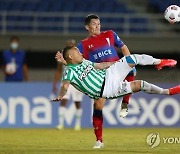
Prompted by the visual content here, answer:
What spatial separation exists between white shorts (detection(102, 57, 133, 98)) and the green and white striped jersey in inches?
4.2

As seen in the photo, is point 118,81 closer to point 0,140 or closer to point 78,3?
point 0,140

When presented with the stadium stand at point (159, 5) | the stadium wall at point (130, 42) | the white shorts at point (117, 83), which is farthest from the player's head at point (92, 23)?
→ the stadium stand at point (159, 5)

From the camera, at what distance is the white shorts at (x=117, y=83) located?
1185 cm

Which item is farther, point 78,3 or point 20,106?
point 78,3

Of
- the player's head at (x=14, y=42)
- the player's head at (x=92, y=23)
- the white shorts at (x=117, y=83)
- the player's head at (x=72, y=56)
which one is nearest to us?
the white shorts at (x=117, y=83)

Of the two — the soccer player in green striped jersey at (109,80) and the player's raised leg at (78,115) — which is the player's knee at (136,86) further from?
the player's raised leg at (78,115)

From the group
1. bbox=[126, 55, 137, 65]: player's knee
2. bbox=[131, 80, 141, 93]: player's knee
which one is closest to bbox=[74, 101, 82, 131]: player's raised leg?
bbox=[131, 80, 141, 93]: player's knee

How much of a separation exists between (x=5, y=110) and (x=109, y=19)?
23.4 ft

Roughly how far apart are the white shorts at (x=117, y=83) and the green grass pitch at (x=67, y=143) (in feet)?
3.03

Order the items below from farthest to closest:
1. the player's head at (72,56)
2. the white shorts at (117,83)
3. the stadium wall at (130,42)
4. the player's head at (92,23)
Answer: the stadium wall at (130,42), the player's head at (92,23), the player's head at (72,56), the white shorts at (117,83)

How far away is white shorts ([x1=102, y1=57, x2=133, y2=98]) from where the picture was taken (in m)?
11.9

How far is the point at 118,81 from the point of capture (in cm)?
1189

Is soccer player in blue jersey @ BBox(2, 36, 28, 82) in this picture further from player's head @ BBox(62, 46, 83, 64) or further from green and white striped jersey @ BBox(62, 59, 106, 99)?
green and white striped jersey @ BBox(62, 59, 106, 99)

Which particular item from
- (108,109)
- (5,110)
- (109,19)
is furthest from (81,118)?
(109,19)
